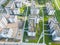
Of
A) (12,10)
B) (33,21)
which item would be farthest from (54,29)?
(12,10)

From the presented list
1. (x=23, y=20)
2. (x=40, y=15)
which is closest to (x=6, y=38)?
(x=23, y=20)

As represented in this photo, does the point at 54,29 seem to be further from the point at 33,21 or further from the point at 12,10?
the point at 12,10

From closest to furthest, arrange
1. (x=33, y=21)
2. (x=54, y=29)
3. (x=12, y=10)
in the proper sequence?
(x=54, y=29) → (x=33, y=21) → (x=12, y=10)

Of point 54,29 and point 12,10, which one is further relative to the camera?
point 12,10

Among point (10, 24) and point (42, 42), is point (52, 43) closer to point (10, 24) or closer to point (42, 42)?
point (42, 42)

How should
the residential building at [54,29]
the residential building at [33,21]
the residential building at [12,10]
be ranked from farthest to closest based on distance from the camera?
the residential building at [12,10], the residential building at [33,21], the residential building at [54,29]

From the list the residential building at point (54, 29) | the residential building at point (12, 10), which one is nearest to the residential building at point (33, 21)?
the residential building at point (54, 29)

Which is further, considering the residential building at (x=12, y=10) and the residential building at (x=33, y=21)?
the residential building at (x=12, y=10)

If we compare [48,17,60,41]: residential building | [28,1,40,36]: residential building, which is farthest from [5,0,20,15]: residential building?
[48,17,60,41]: residential building

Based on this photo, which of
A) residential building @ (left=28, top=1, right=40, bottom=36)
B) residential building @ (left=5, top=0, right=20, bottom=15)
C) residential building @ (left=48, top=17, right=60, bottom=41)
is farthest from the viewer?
residential building @ (left=5, top=0, right=20, bottom=15)

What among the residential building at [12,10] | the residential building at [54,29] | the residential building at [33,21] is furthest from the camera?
the residential building at [12,10]

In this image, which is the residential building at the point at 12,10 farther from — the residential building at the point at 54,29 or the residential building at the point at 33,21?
the residential building at the point at 54,29

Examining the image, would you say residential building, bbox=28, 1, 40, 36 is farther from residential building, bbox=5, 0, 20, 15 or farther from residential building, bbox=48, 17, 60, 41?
residential building, bbox=5, 0, 20, 15
